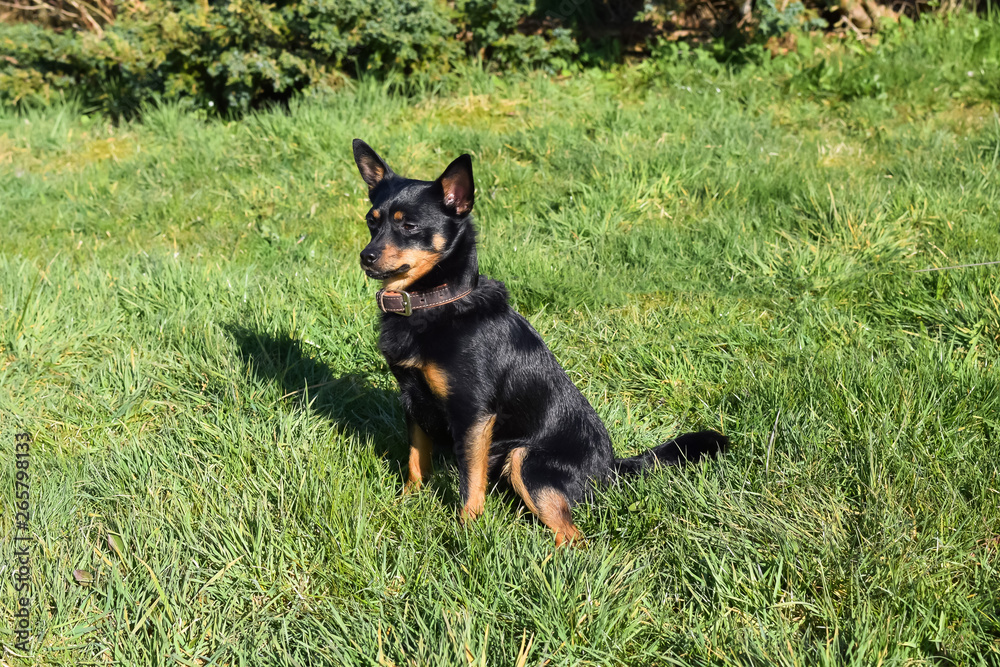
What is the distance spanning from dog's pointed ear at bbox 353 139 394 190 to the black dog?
20 cm

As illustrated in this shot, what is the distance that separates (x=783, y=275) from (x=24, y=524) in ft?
12.6

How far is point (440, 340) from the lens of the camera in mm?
2779

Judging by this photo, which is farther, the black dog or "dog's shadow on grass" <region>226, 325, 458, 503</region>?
"dog's shadow on grass" <region>226, 325, 458, 503</region>

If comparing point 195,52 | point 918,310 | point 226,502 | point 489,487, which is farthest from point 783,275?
point 195,52

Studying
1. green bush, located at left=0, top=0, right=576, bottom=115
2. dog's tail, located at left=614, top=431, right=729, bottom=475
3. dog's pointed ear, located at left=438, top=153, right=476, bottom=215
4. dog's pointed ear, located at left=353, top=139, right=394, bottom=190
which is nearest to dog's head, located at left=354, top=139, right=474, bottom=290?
dog's pointed ear, located at left=438, top=153, right=476, bottom=215

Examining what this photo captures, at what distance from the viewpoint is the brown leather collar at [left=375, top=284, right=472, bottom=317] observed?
2824 mm

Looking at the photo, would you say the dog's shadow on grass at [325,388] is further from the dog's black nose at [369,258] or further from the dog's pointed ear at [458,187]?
the dog's pointed ear at [458,187]

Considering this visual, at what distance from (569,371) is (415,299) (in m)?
1.21

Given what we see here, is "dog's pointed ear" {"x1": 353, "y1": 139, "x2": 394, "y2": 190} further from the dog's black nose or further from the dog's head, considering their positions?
the dog's black nose

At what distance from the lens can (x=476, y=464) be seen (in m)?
2.73

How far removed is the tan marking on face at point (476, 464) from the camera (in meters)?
2.72

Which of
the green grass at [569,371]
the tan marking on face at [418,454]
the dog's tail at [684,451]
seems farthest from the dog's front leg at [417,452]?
the dog's tail at [684,451]

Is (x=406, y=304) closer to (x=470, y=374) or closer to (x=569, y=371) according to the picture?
(x=470, y=374)

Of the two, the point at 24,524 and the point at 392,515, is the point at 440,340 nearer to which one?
the point at 392,515
